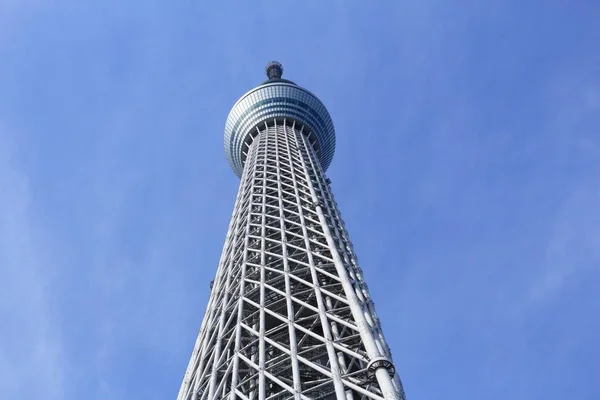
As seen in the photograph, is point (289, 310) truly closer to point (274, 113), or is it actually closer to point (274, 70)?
point (274, 113)

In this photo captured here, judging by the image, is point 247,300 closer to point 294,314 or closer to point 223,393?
point 294,314

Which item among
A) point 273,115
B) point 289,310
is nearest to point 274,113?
point 273,115

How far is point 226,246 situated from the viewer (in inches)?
2128

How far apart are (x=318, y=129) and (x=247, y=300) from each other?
171ft

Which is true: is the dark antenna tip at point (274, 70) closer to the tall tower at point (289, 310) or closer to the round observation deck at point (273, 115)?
the round observation deck at point (273, 115)

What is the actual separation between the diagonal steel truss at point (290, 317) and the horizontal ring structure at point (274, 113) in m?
28.0

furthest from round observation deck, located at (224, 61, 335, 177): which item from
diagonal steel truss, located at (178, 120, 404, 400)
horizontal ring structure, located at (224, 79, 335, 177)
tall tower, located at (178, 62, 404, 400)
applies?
diagonal steel truss, located at (178, 120, 404, 400)

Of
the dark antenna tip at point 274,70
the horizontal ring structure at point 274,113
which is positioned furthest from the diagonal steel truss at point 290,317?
the dark antenna tip at point 274,70

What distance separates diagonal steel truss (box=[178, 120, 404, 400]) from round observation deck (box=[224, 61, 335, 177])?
27.8 m

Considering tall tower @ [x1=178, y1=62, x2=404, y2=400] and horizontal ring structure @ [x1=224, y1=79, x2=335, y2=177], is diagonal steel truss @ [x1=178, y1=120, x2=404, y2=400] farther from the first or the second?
horizontal ring structure @ [x1=224, y1=79, x2=335, y2=177]

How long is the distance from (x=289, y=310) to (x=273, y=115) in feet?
175

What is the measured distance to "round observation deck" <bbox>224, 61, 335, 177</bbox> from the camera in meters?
85.8

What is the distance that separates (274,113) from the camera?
8556cm

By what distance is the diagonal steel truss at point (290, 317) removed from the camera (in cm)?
2912
